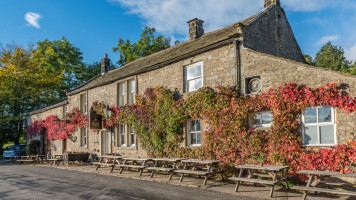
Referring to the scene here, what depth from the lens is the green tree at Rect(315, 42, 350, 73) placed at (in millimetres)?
36600

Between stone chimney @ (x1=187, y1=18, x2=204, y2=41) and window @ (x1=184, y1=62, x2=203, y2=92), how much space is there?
14.6 ft

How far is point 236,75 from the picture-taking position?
11289 mm

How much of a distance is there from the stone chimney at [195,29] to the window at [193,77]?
4.45 meters

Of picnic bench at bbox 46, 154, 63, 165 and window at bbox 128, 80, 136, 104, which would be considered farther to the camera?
picnic bench at bbox 46, 154, 63, 165

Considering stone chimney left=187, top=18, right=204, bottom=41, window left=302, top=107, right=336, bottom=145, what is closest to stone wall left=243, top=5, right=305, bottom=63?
window left=302, top=107, right=336, bottom=145

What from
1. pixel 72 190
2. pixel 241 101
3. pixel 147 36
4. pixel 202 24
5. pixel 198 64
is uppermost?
pixel 147 36

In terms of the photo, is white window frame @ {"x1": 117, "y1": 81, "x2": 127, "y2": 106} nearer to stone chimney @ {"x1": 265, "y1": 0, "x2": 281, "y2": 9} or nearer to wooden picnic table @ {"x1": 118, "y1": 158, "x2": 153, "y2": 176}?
wooden picnic table @ {"x1": 118, "y1": 158, "x2": 153, "y2": 176}

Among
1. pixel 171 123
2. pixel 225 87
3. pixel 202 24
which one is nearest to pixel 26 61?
pixel 202 24

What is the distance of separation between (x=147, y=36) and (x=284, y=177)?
1231 inches

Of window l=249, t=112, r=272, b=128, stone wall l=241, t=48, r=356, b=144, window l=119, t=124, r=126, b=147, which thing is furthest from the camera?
window l=119, t=124, r=126, b=147

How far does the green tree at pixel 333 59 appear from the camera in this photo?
3660 cm

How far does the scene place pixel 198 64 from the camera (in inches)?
523

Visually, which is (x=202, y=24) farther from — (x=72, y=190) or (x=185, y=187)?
(x=72, y=190)

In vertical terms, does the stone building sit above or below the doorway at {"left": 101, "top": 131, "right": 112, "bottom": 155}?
above
